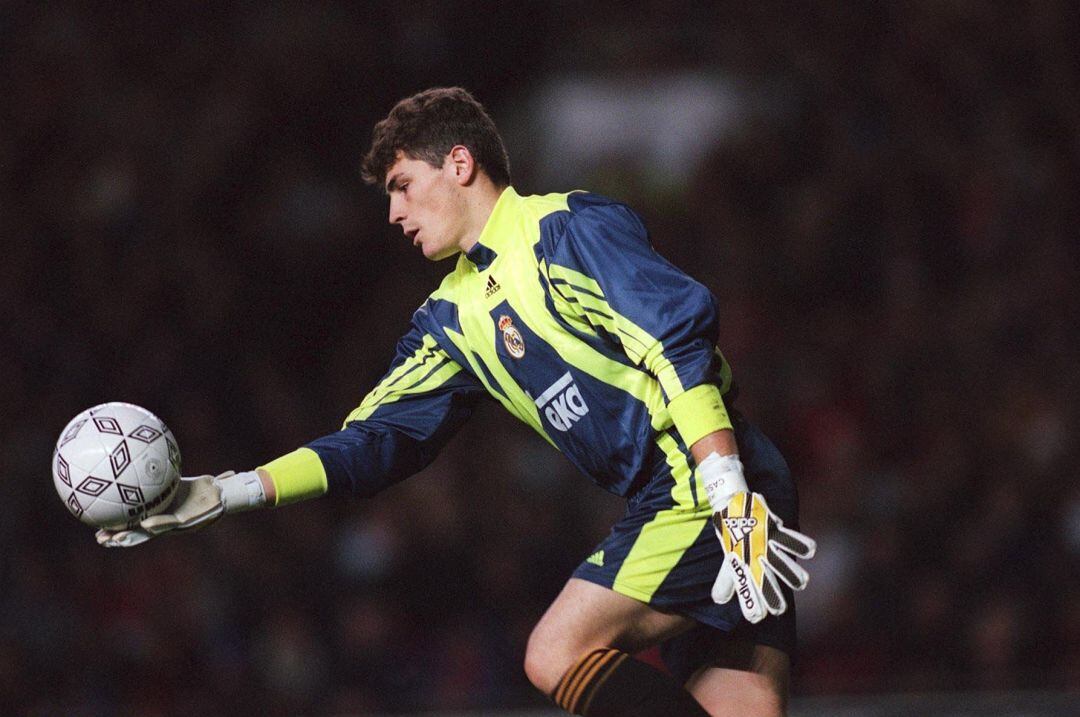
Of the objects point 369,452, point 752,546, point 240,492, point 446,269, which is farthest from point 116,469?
point 446,269

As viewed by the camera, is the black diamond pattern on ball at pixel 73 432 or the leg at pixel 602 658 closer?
the leg at pixel 602 658

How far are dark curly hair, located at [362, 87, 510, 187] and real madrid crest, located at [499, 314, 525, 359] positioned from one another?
16.7 inches

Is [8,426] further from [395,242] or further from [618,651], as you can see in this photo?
[618,651]

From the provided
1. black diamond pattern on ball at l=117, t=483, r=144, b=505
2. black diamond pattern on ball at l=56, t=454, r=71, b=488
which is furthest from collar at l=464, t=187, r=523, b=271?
black diamond pattern on ball at l=56, t=454, r=71, b=488

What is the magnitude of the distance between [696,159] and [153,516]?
6728mm

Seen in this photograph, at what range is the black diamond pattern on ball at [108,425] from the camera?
12.7 feet

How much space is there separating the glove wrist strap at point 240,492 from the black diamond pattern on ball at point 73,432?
381mm

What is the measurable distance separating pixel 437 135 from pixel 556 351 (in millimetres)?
709

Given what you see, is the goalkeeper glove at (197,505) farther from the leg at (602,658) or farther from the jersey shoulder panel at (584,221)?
the jersey shoulder panel at (584,221)

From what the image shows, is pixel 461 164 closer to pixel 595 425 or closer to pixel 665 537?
pixel 595 425

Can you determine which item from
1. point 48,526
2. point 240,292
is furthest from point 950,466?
point 48,526

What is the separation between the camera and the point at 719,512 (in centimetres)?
345

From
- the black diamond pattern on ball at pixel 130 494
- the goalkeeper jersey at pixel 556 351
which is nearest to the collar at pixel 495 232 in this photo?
the goalkeeper jersey at pixel 556 351

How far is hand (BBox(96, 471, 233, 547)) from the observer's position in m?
3.89
